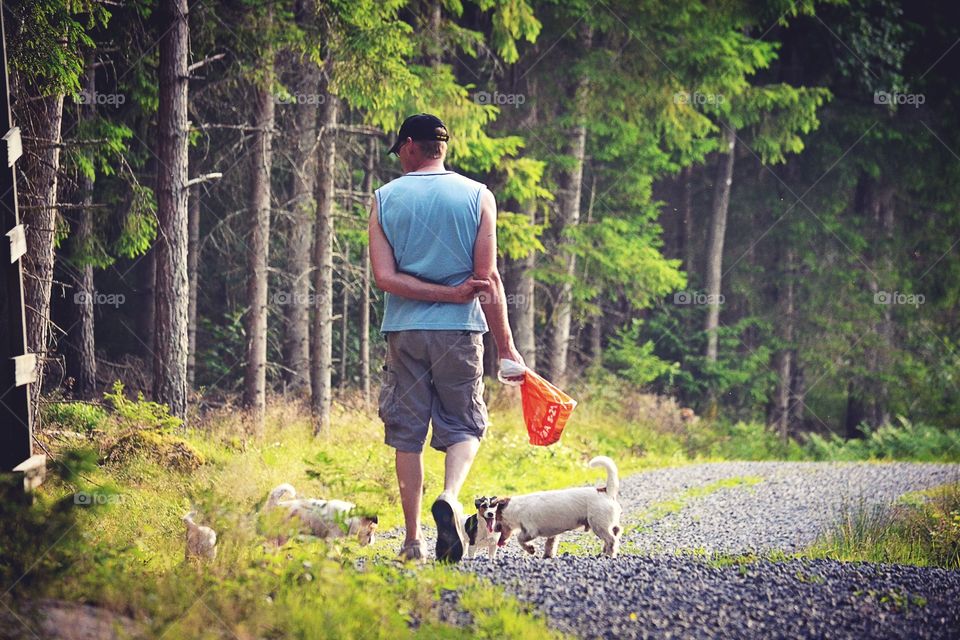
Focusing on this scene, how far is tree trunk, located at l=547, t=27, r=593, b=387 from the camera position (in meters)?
17.2

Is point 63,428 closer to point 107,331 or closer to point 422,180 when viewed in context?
point 422,180

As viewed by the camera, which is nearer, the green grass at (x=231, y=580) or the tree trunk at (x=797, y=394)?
the green grass at (x=231, y=580)

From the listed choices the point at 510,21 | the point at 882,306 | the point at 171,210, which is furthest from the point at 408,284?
the point at 882,306

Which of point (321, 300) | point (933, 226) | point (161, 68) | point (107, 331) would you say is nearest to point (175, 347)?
point (321, 300)

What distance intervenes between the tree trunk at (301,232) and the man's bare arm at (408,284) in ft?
30.2

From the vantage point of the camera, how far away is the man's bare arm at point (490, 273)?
5145mm

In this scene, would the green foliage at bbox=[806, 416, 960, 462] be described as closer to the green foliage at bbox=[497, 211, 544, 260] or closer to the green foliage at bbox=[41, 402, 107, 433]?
the green foliage at bbox=[497, 211, 544, 260]

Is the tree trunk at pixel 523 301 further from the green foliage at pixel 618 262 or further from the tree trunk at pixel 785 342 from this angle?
the tree trunk at pixel 785 342

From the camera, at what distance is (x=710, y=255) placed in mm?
23562

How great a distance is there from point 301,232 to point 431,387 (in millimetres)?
11311

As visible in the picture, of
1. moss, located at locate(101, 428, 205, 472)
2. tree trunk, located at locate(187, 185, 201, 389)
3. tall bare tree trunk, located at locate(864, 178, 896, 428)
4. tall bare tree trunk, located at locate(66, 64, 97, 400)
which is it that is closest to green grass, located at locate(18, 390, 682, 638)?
moss, located at locate(101, 428, 205, 472)

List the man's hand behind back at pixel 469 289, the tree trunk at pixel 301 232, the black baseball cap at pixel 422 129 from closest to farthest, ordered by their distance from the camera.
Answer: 1. the man's hand behind back at pixel 469 289
2. the black baseball cap at pixel 422 129
3. the tree trunk at pixel 301 232

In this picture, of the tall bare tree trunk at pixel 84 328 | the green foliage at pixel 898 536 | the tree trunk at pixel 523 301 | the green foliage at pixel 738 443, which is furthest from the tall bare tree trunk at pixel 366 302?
the green foliage at pixel 898 536

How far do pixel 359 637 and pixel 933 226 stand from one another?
22517 millimetres
